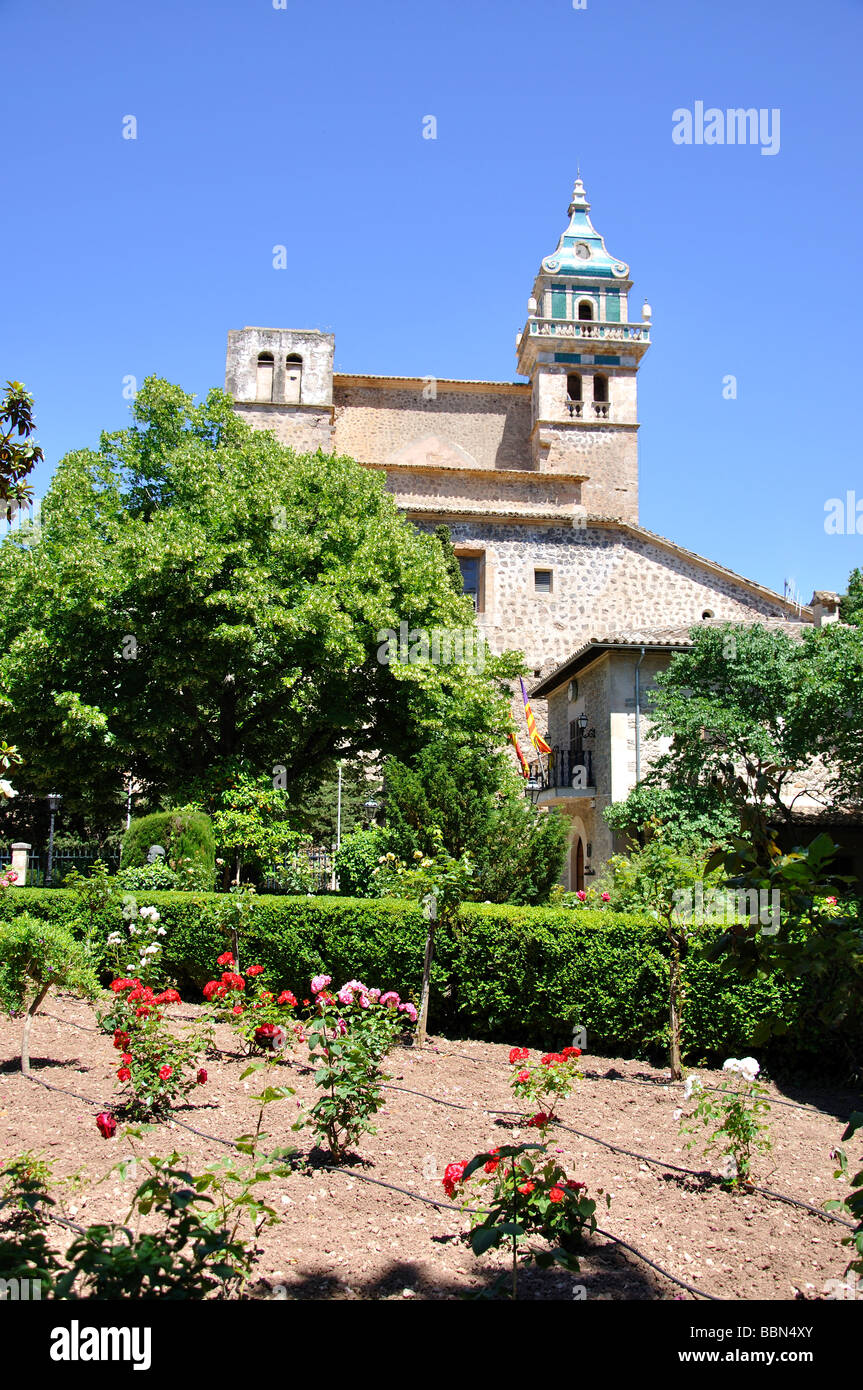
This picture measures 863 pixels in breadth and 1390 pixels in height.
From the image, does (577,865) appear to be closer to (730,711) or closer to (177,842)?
(730,711)

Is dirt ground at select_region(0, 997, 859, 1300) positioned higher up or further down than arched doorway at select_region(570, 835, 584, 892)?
further down

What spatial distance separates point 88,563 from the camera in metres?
16.2

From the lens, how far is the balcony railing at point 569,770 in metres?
19.9

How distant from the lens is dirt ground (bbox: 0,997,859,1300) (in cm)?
436

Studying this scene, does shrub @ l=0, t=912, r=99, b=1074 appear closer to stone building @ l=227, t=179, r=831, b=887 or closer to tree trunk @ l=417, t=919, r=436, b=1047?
tree trunk @ l=417, t=919, r=436, b=1047

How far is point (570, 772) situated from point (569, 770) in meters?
0.12

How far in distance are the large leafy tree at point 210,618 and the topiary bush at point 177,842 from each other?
2.91 m

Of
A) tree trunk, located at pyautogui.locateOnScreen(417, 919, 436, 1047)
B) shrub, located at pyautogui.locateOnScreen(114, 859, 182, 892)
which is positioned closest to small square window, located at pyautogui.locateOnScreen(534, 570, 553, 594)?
shrub, located at pyautogui.locateOnScreen(114, 859, 182, 892)

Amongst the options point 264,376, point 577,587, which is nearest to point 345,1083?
point 577,587

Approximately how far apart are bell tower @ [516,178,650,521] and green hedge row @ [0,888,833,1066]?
27.9 m

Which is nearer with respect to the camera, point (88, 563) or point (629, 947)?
point (629, 947)
